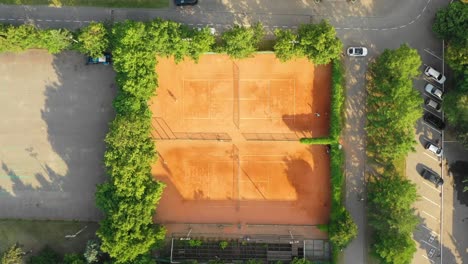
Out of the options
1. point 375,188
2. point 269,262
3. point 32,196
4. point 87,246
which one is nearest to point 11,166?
point 32,196

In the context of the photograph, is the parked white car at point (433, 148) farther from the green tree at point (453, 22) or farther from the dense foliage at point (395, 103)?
the green tree at point (453, 22)

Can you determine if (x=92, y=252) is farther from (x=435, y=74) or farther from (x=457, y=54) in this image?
(x=457, y=54)

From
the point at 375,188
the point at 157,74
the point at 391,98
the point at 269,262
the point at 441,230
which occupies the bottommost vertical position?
the point at 269,262

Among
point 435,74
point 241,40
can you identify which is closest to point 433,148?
point 435,74

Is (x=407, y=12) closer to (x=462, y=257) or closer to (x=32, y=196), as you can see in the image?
(x=462, y=257)

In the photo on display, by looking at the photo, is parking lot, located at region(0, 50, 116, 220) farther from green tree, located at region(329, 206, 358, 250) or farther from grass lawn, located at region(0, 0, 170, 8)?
green tree, located at region(329, 206, 358, 250)

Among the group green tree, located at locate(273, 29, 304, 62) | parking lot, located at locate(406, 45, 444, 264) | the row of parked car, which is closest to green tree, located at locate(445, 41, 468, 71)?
the row of parked car
